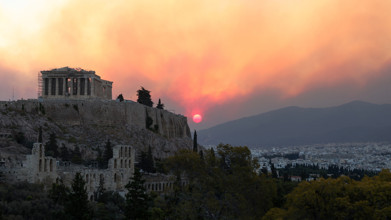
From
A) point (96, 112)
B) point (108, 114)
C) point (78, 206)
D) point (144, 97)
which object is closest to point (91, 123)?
point (96, 112)

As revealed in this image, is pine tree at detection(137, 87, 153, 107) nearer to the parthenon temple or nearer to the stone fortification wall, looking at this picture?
the stone fortification wall

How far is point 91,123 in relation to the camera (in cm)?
10469

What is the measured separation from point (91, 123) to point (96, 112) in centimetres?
321

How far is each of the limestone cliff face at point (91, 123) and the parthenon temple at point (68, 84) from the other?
15.8ft

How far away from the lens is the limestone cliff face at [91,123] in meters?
91.1

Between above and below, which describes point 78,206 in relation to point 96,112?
below

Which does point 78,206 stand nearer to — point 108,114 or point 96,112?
point 96,112

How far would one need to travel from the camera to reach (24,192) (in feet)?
174

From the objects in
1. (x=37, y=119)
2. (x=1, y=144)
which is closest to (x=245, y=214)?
(x=1, y=144)

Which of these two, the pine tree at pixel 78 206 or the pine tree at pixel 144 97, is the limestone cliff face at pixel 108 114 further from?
the pine tree at pixel 78 206

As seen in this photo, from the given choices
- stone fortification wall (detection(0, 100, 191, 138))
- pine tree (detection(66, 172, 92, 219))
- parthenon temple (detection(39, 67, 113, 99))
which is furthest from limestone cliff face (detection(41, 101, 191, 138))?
pine tree (detection(66, 172, 92, 219))

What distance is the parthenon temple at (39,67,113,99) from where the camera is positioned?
111 metres

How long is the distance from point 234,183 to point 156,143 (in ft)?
186

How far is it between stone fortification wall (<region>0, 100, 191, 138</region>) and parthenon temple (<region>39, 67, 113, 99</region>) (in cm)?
463
